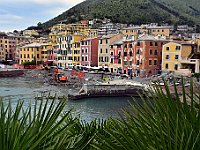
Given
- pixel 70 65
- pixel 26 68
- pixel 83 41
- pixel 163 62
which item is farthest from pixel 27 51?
pixel 163 62

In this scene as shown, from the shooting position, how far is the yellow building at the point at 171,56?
44406mm

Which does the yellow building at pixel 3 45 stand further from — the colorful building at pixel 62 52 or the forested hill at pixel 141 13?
the forested hill at pixel 141 13

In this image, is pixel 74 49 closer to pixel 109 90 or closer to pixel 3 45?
pixel 109 90

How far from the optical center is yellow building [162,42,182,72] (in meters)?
44.4

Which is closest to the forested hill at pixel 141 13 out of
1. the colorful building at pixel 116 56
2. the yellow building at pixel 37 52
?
the yellow building at pixel 37 52

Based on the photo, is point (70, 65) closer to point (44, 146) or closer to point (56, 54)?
point (56, 54)

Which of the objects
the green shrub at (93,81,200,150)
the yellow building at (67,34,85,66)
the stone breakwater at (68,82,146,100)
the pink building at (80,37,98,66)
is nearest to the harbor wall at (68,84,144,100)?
the stone breakwater at (68,82,146,100)

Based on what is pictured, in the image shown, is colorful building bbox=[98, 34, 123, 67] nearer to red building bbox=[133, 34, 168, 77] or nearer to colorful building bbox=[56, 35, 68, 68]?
red building bbox=[133, 34, 168, 77]

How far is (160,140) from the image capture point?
3.27 meters

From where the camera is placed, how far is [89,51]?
59844 millimetres

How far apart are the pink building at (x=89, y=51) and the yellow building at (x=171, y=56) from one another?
58.2ft

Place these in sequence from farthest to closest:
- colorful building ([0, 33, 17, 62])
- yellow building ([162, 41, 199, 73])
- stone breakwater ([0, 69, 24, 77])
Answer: colorful building ([0, 33, 17, 62]) → stone breakwater ([0, 69, 24, 77]) → yellow building ([162, 41, 199, 73])

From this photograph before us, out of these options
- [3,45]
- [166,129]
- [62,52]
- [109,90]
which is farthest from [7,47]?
[166,129]

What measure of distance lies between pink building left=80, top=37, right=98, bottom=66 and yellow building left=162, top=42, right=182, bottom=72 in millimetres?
17727
